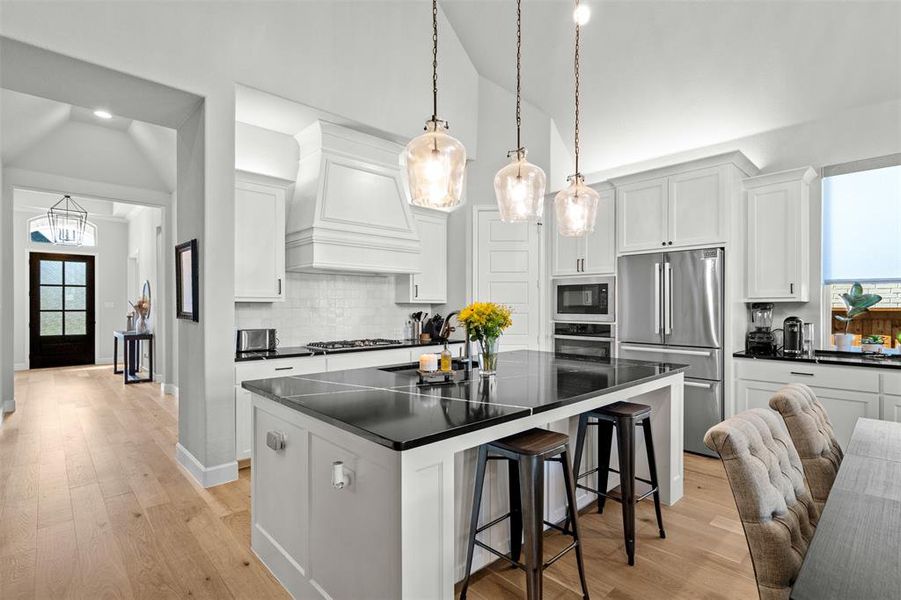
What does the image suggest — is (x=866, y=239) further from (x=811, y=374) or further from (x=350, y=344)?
(x=350, y=344)

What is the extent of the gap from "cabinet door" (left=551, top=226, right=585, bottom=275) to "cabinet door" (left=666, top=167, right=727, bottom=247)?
3.00 ft

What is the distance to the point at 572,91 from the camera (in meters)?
4.85

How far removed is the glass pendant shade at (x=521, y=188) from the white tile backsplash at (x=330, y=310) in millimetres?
2797

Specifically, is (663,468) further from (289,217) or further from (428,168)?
(289,217)

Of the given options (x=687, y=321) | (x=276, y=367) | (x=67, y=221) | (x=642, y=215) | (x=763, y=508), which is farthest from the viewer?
(x=67, y=221)

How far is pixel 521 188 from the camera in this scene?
245 cm

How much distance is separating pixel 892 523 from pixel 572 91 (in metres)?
4.65

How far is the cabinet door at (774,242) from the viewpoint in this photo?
148 inches

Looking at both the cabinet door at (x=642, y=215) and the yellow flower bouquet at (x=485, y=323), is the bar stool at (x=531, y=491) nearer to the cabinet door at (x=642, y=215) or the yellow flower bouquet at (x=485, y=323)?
the yellow flower bouquet at (x=485, y=323)

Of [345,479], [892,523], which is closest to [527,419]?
[345,479]

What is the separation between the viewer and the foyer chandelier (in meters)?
7.31

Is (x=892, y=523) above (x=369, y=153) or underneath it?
underneath

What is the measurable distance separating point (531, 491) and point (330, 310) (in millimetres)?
3517

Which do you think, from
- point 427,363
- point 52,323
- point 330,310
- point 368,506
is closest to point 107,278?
point 52,323
